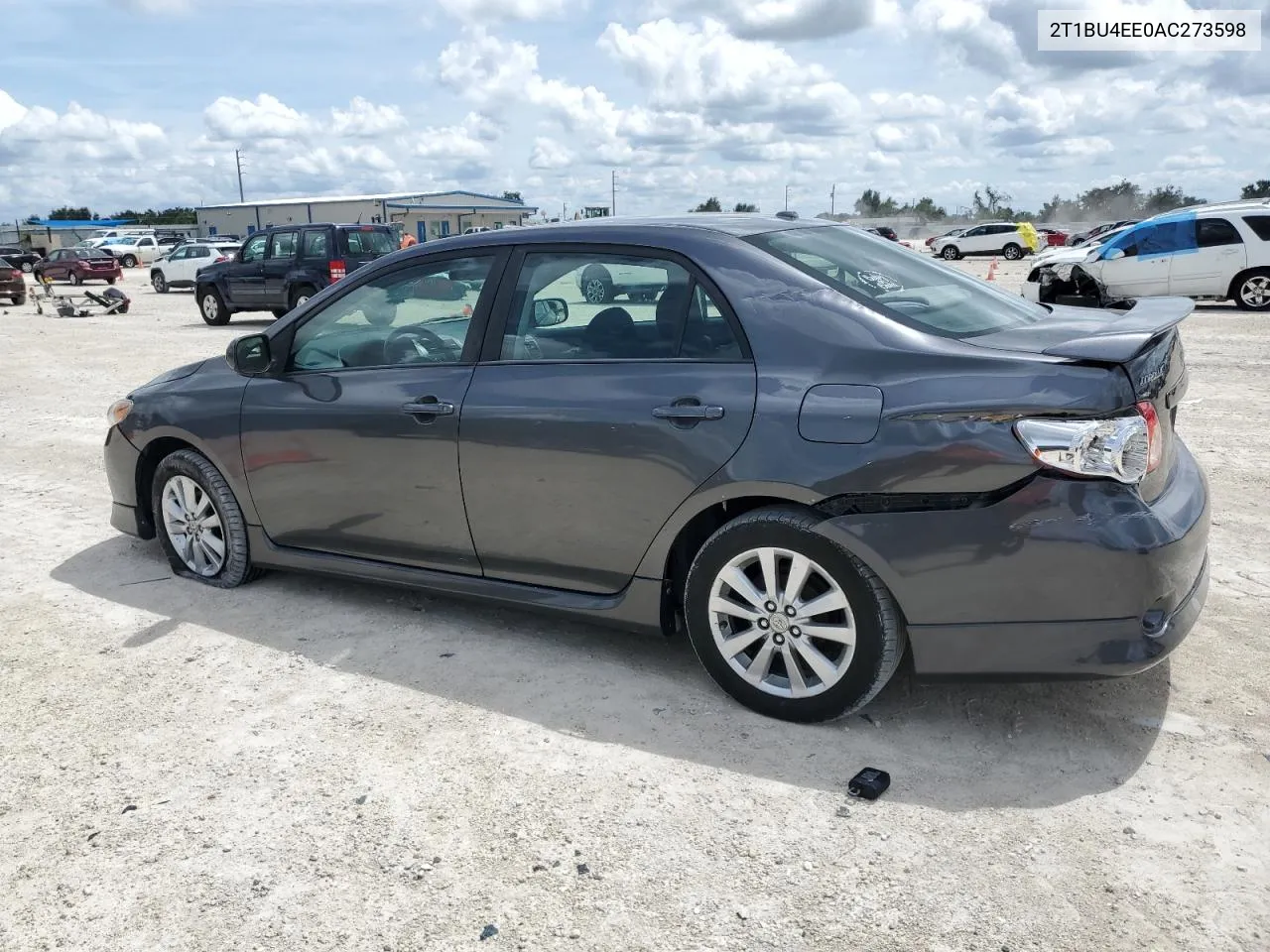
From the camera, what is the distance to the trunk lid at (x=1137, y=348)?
3.17m

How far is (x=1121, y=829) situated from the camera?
298cm

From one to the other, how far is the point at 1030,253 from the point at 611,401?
44856 millimetres

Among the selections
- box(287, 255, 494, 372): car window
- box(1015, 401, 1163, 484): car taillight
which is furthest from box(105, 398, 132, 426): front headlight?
box(1015, 401, 1163, 484): car taillight

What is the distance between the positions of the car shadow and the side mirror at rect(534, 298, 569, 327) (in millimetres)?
1300

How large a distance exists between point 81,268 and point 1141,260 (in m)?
34.6

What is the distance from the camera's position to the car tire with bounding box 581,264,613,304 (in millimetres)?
4027

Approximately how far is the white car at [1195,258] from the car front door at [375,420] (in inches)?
595

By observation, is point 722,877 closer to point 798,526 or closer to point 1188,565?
point 798,526

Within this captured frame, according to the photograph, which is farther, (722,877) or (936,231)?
(936,231)

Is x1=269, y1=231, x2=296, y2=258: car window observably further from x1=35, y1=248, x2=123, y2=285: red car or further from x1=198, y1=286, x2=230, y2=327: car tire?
x1=35, y1=248, x2=123, y2=285: red car

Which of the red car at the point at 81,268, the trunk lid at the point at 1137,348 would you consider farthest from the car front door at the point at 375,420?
the red car at the point at 81,268

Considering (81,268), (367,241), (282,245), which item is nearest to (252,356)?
(367,241)

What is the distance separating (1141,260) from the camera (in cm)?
1798

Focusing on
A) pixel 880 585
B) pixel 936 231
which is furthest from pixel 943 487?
pixel 936 231
